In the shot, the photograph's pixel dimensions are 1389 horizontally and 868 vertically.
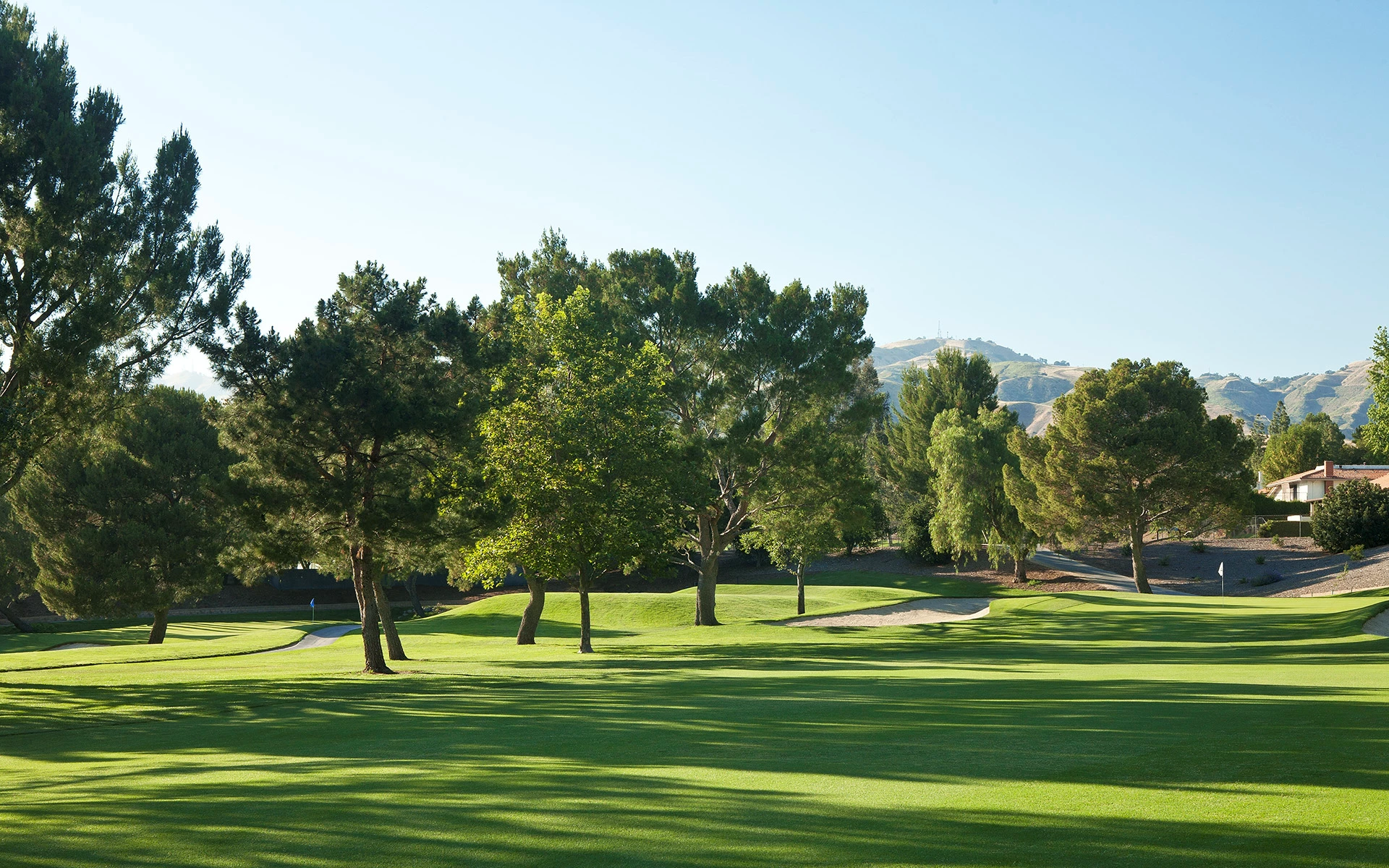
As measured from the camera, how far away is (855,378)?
144ft

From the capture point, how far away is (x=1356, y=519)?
5825 cm

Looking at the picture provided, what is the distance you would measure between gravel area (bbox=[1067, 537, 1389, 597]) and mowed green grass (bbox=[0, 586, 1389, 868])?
30.7 meters

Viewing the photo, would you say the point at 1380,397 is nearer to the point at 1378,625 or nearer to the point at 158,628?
the point at 1378,625

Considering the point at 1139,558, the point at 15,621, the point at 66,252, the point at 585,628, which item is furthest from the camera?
the point at 1139,558

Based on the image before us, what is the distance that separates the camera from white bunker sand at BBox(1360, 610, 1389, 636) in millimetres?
30486

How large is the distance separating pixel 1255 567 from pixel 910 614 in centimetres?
2749

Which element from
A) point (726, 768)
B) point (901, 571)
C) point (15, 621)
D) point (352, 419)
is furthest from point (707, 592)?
point (15, 621)

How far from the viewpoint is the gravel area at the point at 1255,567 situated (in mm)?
49562

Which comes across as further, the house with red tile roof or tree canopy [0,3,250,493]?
the house with red tile roof

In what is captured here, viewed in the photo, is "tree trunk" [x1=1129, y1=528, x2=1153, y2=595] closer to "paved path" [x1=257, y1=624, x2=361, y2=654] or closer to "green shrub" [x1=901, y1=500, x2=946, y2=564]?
"green shrub" [x1=901, y1=500, x2=946, y2=564]

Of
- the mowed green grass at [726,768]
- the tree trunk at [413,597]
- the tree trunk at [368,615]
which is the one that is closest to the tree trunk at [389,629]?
the tree trunk at [368,615]

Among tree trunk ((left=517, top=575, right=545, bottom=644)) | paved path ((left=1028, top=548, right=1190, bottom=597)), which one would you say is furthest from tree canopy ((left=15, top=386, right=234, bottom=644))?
paved path ((left=1028, top=548, right=1190, bottom=597))

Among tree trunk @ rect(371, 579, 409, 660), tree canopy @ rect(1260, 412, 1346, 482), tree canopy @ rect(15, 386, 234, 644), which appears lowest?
tree trunk @ rect(371, 579, 409, 660)

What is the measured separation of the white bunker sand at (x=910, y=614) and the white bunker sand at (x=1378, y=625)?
1519 cm
